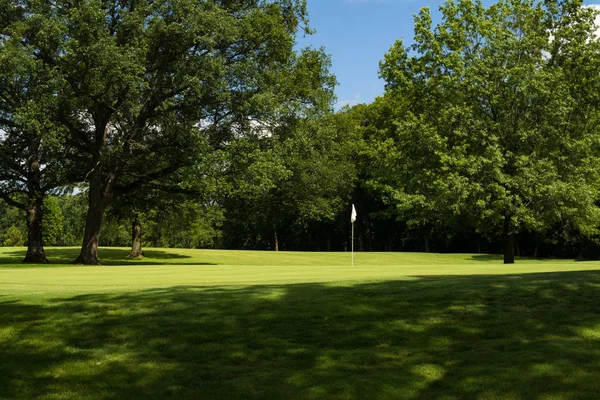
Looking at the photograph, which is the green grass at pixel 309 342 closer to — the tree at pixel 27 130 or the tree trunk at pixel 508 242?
the tree at pixel 27 130

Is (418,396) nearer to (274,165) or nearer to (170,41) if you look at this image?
(274,165)

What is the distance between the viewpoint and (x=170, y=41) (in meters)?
29.1

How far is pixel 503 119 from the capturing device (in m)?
33.1

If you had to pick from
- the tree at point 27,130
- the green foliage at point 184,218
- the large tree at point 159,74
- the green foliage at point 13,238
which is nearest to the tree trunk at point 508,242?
the large tree at point 159,74

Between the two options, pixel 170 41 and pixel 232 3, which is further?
pixel 232 3

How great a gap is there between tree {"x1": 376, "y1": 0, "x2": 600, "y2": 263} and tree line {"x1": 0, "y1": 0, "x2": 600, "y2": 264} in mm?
100

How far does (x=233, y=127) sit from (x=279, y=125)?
2398 millimetres

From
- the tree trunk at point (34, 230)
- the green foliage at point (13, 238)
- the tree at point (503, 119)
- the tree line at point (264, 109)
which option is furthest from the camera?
the green foliage at point (13, 238)

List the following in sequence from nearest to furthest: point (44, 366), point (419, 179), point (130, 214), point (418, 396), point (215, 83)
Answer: point (418, 396)
point (44, 366)
point (215, 83)
point (419, 179)
point (130, 214)

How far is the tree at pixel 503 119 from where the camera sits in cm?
3108

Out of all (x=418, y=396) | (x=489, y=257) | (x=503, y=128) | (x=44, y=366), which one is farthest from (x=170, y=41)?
(x=489, y=257)

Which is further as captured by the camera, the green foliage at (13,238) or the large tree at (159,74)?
the green foliage at (13,238)

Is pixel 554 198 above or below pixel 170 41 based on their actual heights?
below

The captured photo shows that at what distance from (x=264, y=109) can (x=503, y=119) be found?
43.7 feet
